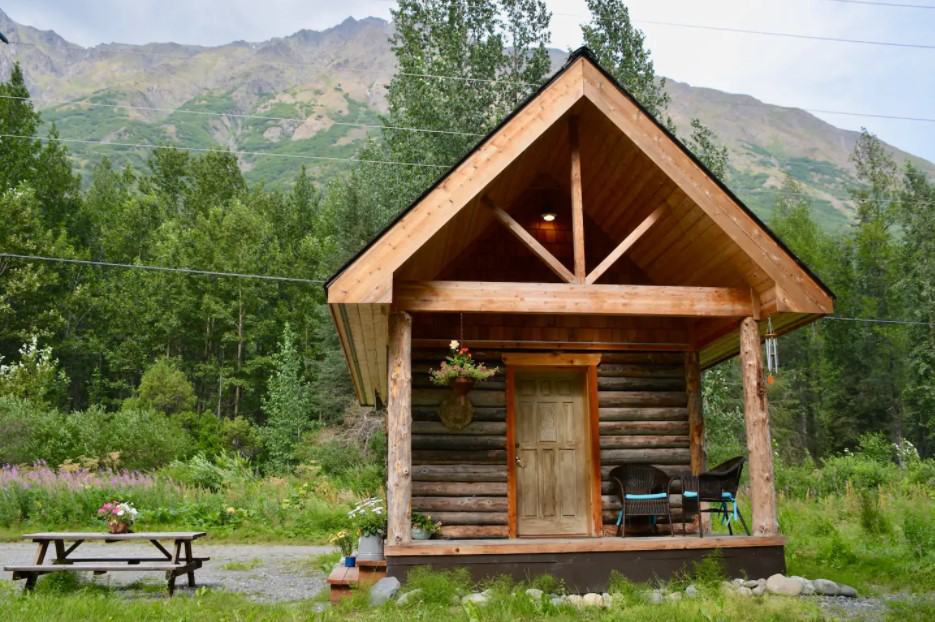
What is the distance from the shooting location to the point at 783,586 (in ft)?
28.6

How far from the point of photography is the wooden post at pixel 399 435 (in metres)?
8.79

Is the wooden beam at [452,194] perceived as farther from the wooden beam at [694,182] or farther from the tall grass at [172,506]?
the tall grass at [172,506]

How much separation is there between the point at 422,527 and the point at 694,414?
14.2 ft

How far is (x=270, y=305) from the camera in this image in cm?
3803

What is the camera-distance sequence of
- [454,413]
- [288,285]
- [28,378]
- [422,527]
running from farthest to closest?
[288,285] → [28,378] → [454,413] → [422,527]

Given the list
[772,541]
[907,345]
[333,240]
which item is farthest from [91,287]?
[907,345]

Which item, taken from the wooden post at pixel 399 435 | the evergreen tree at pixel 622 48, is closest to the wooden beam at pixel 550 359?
the wooden post at pixel 399 435

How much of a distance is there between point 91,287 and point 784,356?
108 feet

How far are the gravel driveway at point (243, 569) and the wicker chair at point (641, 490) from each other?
393cm

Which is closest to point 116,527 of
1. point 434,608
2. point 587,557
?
point 434,608

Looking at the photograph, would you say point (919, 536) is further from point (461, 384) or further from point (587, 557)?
point (461, 384)

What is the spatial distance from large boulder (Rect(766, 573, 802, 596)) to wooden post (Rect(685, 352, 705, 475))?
2.82 m

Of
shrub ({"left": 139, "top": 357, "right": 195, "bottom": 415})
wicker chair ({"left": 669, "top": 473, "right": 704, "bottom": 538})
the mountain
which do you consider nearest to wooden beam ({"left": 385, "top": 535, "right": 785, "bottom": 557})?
wicker chair ({"left": 669, "top": 473, "right": 704, "bottom": 538})

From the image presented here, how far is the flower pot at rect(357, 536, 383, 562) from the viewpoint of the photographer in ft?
30.2
